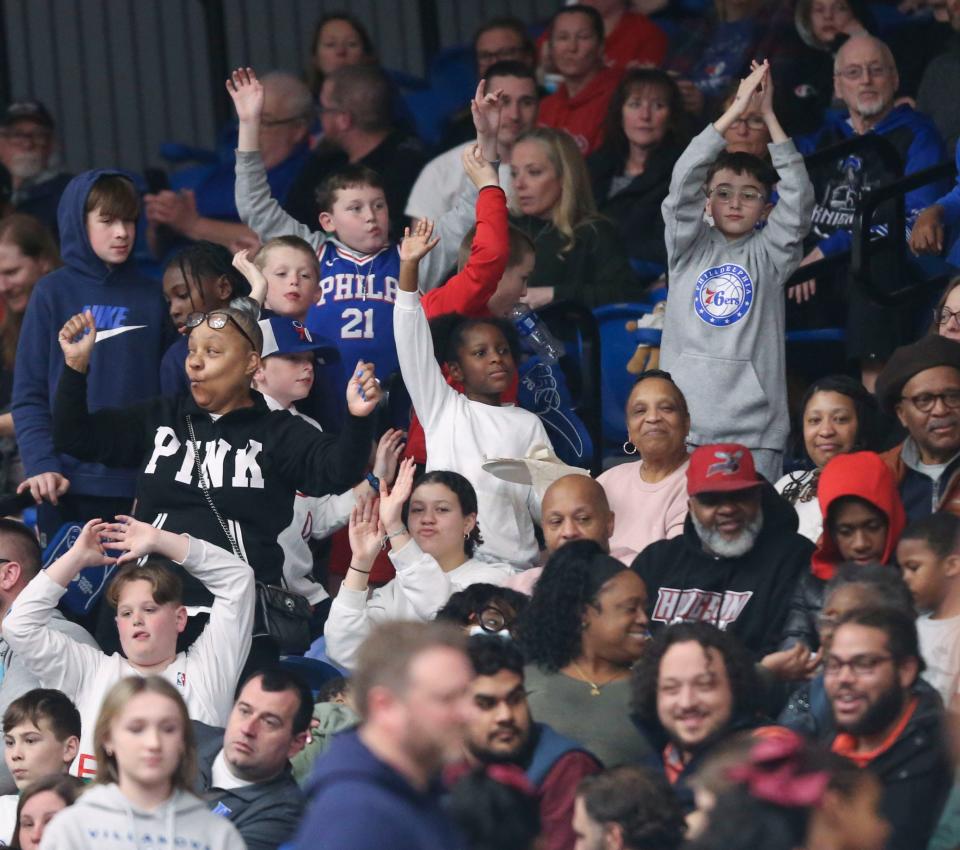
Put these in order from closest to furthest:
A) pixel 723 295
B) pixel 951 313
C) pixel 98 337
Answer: pixel 951 313
pixel 98 337
pixel 723 295

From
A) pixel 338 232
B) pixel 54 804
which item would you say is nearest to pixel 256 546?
pixel 54 804

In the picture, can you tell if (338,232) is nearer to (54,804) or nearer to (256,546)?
(256,546)

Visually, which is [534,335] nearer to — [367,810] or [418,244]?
[418,244]

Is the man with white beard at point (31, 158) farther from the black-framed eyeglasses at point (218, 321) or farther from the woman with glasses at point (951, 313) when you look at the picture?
the woman with glasses at point (951, 313)

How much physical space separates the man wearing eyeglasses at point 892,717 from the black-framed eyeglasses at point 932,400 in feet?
5.38

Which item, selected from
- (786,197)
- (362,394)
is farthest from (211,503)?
(786,197)

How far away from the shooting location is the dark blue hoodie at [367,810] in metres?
4.10

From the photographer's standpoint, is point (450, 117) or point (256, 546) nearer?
point (256, 546)

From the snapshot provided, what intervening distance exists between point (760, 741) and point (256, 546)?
98.5 inches

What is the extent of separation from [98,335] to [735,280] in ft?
7.63

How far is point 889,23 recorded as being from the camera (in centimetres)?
1068

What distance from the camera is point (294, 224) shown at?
8930 millimetres

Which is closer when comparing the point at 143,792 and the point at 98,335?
the point at 143,792

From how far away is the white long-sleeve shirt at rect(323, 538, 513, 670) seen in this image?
6883 mm
